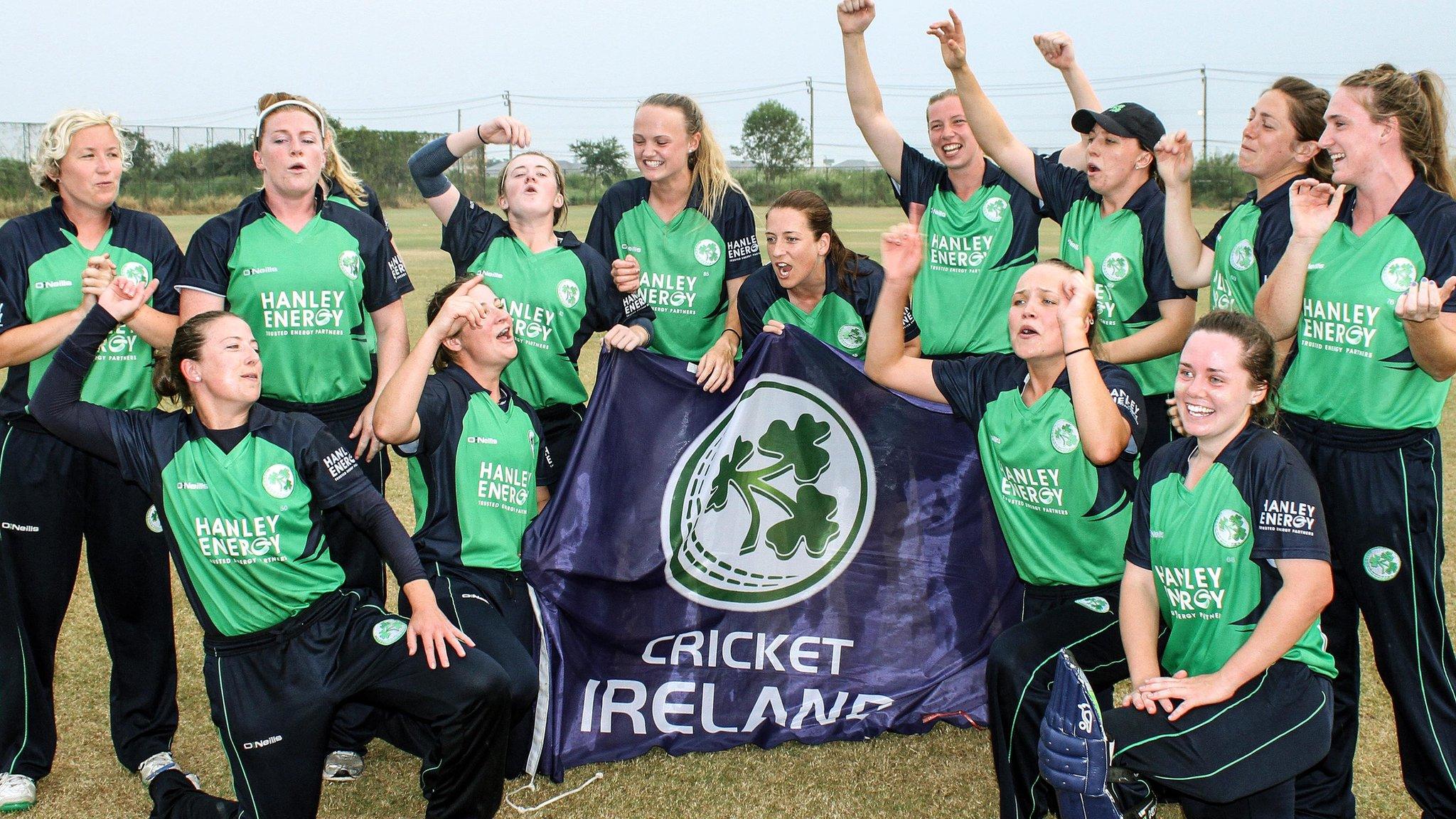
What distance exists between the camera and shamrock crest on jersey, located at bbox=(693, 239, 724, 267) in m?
5.38

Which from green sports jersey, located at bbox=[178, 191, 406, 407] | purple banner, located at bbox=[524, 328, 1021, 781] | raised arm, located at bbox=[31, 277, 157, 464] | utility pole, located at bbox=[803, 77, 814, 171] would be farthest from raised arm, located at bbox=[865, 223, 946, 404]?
utility pole, located at bbox=[803, 77, 814, 171]

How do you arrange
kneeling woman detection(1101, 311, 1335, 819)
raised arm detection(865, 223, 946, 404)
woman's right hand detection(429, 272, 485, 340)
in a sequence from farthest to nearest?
raised arm detection(865, 223, 946, 404), woman's right hand detection(429, 272, 485, 340), kneeling woman detection(1101, 311, 1335, 819)

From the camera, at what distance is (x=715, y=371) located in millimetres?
4848

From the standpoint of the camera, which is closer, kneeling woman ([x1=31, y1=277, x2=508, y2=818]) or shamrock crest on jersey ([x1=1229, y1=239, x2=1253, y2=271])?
kneeling woman ([x1=31, y1=277, x2=508, y2=818])

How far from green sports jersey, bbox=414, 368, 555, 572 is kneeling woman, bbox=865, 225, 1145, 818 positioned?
1475 millimetres

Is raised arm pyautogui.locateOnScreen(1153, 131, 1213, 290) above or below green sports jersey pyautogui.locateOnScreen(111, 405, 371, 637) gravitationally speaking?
above

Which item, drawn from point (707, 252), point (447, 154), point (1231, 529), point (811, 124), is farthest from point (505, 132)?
point (811, 124)

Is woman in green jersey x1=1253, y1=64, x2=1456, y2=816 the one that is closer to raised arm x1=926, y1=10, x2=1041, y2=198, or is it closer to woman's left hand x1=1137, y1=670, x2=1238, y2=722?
woman's left hand x1=1137, y1=670, x2=1238, y2=722

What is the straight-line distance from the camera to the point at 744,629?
4883mm

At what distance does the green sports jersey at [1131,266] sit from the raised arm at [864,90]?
0.93 m

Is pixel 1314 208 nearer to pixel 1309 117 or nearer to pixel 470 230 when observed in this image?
pixel 1309 117

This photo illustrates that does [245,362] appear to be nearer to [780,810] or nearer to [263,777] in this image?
[263,777]

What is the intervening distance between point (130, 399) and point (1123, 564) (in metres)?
3.70

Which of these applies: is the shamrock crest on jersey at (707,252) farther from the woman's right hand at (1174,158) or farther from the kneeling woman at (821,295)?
the woman's right hand at (1174,158)
